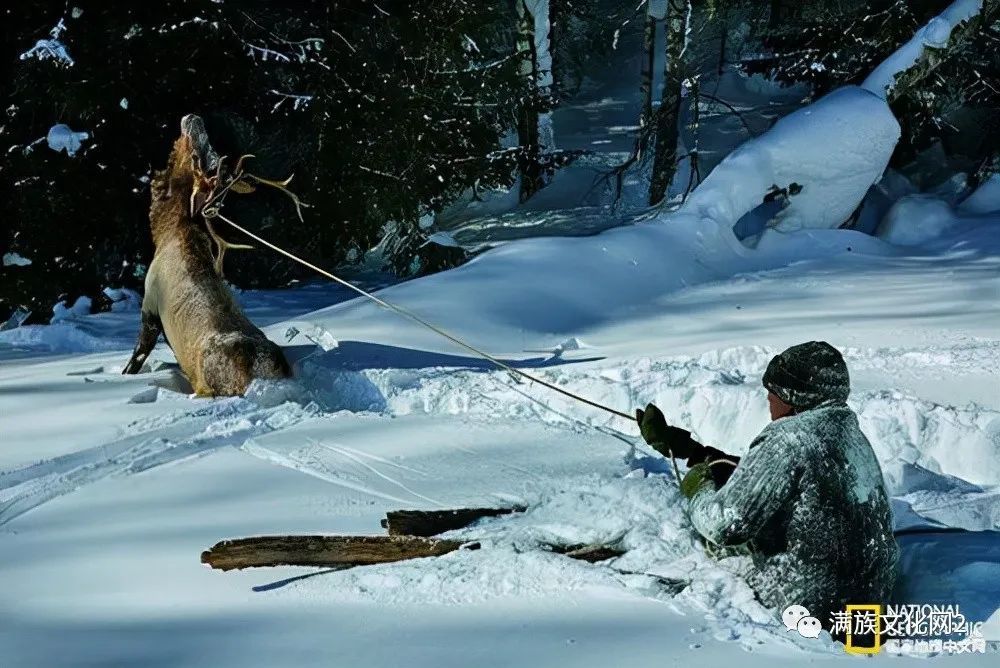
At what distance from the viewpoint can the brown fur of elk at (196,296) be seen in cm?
638

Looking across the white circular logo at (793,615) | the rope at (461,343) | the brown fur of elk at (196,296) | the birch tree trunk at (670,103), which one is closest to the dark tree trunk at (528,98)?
the birch tree trunk at (670,103)

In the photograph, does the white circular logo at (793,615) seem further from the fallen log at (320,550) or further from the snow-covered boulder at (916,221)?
the snow-covered boulder at (916,221)

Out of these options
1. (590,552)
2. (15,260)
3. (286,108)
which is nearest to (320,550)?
(590,552)

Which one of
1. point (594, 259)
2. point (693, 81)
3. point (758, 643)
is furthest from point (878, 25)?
point (758, 643)

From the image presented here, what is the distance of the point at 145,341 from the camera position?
7.15 m

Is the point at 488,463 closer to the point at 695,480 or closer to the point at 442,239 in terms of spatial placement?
the point at 695,480

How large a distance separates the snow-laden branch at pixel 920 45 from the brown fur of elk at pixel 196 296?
9378 mm

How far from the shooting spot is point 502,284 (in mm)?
9141

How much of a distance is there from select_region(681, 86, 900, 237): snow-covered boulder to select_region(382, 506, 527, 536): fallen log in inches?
354

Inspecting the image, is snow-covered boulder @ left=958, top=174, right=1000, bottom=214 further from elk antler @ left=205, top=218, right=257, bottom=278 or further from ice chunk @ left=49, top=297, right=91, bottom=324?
ice chunk @ left=49, top=297, right=91, bottom=324

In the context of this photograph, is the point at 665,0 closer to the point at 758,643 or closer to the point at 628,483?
the point at 628,483

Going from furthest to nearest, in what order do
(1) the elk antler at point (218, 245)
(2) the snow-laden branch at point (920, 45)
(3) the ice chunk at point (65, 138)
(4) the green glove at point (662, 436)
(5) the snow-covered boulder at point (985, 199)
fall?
(5) the snow-covered boulder at point (985, 199)
(2) the snow-laden branch at point (920, 45)
(3) the ice chunk at point (65, 138)
(1) the elk antler at point (218, 245)
(4) the green glove at point (662, 436)

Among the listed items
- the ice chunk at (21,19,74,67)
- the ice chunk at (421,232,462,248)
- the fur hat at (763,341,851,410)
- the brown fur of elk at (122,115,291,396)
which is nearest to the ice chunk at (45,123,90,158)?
the ice chunk at (21,19,74,67)

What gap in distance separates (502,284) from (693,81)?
7014 millimetres
